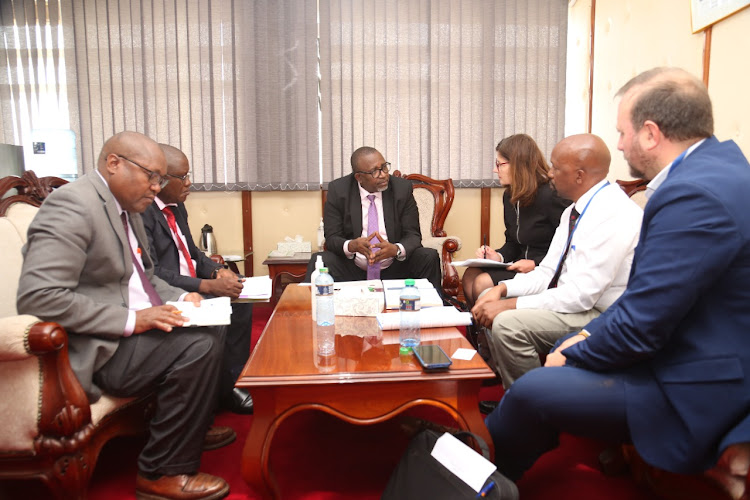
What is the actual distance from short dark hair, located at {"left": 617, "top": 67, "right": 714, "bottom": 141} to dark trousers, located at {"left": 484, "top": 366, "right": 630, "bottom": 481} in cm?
71

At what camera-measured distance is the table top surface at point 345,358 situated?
1526 mm

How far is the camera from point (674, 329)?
130 cm

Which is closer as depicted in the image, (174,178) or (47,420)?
(47,420)

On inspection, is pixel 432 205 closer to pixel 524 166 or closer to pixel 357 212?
pixel 357 212

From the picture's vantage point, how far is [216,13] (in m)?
4.27

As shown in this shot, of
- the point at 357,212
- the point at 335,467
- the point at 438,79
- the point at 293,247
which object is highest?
the point at 438,79

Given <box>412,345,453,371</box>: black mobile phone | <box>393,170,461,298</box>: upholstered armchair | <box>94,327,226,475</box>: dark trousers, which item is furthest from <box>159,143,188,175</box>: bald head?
<box>393,170,461,298</box>: upholstered armchair

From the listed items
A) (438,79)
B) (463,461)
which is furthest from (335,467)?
(438,79)

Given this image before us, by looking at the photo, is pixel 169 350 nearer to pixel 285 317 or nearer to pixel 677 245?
pixel 285 317

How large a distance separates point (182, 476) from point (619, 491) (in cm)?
150

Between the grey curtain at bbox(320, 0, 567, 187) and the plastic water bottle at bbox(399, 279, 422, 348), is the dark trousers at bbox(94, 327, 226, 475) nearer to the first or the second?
the plastic water bottle at bbox(399, 279, 422, 348)

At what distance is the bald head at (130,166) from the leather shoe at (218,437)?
0.98 meters

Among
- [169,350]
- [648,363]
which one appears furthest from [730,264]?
[169,350]

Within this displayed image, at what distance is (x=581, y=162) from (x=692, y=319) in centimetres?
103
